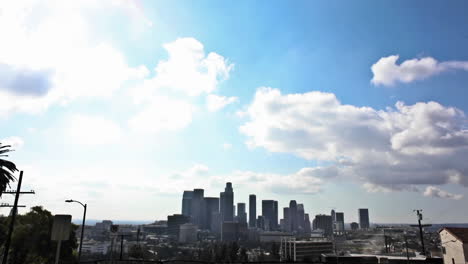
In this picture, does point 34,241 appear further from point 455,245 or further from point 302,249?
point 302,249

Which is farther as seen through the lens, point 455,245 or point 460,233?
point 460,233

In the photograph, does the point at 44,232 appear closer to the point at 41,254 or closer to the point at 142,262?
the point at 41,254

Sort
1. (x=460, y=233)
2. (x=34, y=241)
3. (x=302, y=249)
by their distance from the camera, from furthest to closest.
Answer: (x=302, y=249)
(x=460, y=233)
(x=34, y=241)

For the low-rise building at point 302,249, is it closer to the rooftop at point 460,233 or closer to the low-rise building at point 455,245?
the low-rise building at point 455,245

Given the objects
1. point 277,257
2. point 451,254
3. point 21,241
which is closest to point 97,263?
point 21,241

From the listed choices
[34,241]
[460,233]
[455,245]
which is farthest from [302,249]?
[34,241]

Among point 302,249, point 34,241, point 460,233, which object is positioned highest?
point 460,233

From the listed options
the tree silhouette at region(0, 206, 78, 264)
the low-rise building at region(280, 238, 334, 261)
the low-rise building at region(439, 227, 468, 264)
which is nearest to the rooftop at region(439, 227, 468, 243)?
the low-rise building at region(439, 227, 468, 264)

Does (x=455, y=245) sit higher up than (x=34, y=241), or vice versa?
(x=34, y=241)

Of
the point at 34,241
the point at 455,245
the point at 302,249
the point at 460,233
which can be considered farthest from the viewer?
the point at 302,249

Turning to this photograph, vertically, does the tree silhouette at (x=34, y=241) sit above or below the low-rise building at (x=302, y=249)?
above

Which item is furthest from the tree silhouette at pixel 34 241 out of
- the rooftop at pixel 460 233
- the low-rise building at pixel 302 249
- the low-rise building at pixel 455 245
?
the low-rise building at pixel 302 249

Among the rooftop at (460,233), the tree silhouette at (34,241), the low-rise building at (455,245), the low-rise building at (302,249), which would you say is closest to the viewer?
the tree silhouette at (34,241)

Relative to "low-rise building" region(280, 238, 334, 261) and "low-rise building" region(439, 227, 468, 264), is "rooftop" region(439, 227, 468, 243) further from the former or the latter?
"low-rise building" region(280, 238, 334, 261)
